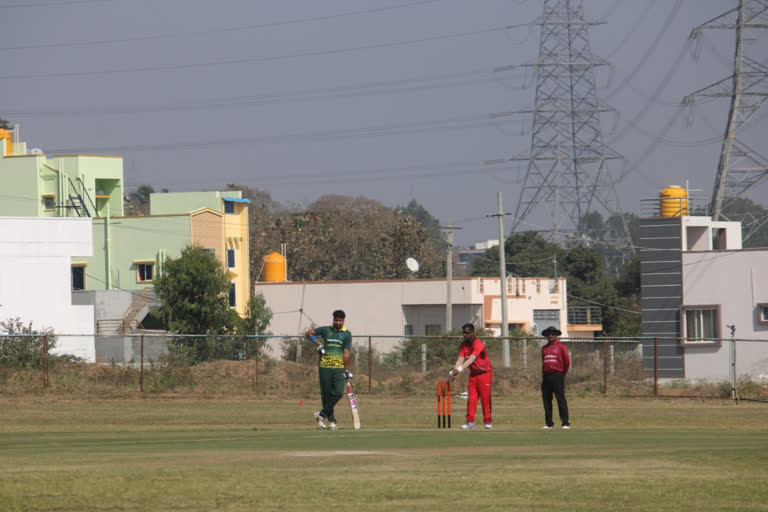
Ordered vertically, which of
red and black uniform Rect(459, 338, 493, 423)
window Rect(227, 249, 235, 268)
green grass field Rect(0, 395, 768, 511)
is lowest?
green grass field Rect(0, 395, 768, 511)

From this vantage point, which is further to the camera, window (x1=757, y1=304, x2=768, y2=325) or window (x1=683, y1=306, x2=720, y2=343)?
window (x1=683, y1=306, x2=720, y2=343)

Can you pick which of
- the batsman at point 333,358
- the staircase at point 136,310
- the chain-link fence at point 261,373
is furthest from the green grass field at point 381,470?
the staircase at point 136,310

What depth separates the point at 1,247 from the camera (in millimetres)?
47000

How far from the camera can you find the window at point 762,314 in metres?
46.6

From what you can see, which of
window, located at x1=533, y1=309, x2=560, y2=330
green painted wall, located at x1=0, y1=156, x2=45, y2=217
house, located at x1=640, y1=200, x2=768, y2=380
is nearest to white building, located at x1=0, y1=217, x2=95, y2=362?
house, located at x1=640, y1=200, x2=768, y2=380

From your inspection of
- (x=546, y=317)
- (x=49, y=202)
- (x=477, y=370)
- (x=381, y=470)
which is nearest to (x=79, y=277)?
(x=49, y=202)

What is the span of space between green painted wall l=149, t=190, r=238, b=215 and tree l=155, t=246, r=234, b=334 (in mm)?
18420

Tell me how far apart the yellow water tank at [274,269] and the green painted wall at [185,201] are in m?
4.83

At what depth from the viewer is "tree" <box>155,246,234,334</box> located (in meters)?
56.2

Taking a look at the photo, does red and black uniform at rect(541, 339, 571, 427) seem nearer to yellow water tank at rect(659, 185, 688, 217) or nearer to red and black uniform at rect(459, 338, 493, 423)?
red and black uniform at rect(459, 338, 493, 423)

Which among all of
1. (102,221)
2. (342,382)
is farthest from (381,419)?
(102,221)

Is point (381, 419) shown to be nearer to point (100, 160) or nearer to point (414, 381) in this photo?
point (414, 381)

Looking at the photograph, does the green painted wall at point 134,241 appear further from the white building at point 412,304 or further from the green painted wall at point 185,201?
the white building at point 412,304

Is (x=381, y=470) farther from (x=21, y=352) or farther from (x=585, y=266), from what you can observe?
(x=585, y=266)
